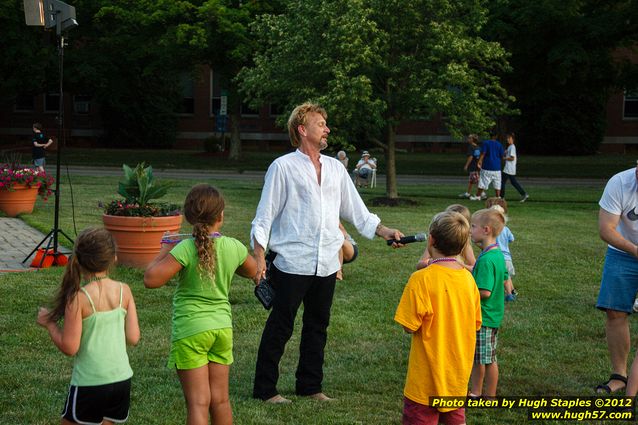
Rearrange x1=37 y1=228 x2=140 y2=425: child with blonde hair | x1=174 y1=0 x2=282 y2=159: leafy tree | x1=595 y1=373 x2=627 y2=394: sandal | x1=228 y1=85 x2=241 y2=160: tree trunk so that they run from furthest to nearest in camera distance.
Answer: x1=228 y1=85 x2=241 y2=160: tree trunk
x1=174 y1=0 x2=282 y2=159: leafy tree
x1=595 y1=373 x2=627 y2=394: sandal
x1=37 y1=228 x2=140 y2=425: child with blonde hair

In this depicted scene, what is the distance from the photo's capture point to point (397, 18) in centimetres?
2105

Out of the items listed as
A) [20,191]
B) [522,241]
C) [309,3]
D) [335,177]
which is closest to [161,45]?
[309,3]

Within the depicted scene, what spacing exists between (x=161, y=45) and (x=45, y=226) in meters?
23.1

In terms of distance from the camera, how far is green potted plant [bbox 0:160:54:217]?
639 inches

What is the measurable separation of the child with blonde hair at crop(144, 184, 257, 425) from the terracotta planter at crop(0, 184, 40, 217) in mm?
12803

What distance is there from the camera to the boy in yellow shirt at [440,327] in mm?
4457

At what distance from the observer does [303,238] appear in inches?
227

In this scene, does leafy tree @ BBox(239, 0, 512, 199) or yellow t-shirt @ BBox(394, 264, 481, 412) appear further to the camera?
leafy tree @ BBox(239, 0, 512, 199)

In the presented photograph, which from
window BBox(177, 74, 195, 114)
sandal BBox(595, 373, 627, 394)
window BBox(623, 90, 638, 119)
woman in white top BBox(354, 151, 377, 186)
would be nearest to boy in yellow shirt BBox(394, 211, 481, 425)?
sandal BBox(595, 373, 627, 394)

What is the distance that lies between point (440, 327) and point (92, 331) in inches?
68.9

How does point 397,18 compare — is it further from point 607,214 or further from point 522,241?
point 607,214

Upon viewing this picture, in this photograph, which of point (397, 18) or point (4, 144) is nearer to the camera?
point (397, 18)

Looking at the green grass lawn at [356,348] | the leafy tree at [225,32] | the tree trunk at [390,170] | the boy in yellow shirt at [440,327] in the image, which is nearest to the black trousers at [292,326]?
the green grass lawn at [356,348]

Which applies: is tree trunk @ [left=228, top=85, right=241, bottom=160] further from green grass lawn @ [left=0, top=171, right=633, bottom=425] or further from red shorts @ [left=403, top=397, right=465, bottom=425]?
red shorts @ [left=403, top=397, right=465, bottom=425]
